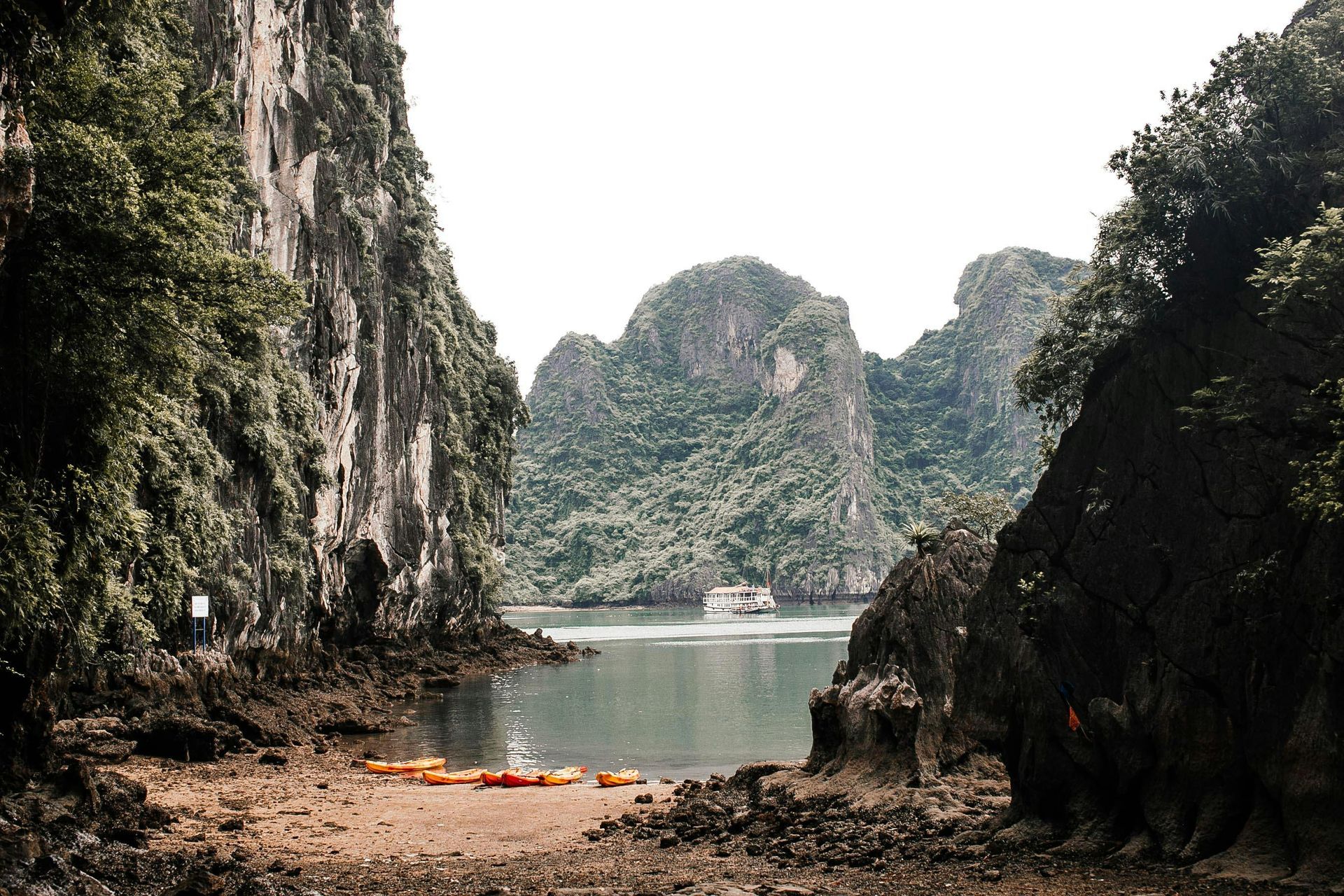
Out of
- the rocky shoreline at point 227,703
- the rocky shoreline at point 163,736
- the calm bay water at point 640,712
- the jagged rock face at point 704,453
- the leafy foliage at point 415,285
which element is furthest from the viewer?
the jagged rock face at point 704,453

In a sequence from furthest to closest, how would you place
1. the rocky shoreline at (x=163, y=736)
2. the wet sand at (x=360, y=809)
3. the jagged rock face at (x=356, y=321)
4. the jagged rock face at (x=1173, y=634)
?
the jagged rock face at (x=356, y=321) → the wet sand at (x=360, y=809) → the jagged rock face at (x=1173, y=634) → the rocky shoreline at (x=163, y=736)

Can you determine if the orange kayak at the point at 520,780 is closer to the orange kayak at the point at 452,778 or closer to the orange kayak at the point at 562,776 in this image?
the orange kayak at the point at 562,776

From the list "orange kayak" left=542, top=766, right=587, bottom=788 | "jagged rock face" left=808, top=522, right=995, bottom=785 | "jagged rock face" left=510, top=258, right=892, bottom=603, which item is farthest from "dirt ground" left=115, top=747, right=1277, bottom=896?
"jagged rock face" left=510, top=258, right=892, bottom=603

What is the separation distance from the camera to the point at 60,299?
9.48m

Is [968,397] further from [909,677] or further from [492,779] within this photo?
[909,677]

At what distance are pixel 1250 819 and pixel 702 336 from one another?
565 feet

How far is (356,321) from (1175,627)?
94.2 ft

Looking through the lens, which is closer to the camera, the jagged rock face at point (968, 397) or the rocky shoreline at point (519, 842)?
the rocky shoreline at point (519, 842)

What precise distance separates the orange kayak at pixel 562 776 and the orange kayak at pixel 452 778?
1.19 m

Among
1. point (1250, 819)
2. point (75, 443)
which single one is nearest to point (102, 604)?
point (75, 443)

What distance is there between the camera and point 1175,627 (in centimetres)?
883

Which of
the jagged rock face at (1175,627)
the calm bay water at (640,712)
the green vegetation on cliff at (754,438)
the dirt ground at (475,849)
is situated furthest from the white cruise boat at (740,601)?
the jagged rock face at (1175,627)

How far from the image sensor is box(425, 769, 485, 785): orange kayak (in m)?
17.8

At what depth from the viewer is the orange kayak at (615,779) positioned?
18109 millimetres
